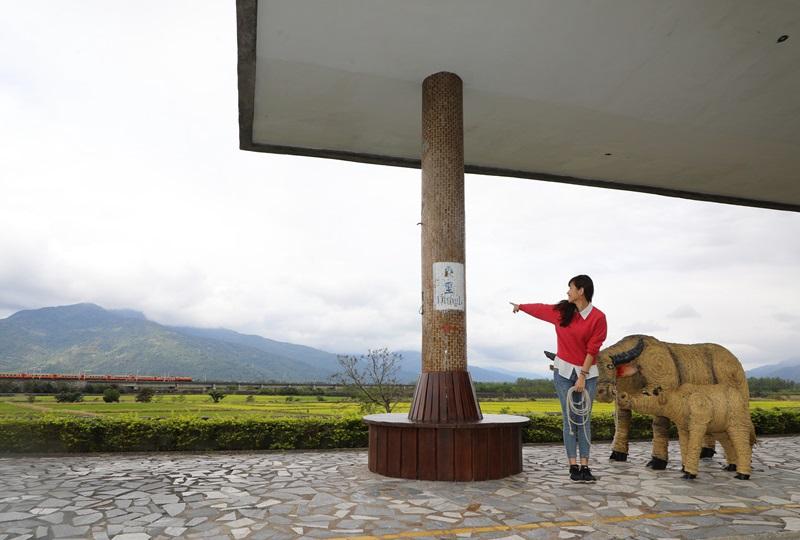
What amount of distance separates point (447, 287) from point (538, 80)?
11.7ft

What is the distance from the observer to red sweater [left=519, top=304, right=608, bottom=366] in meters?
6.27

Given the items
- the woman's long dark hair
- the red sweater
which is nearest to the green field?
the red sweater

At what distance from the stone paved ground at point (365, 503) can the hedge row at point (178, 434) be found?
79 centimetres

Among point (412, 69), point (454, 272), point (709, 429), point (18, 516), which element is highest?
point (412, 69)

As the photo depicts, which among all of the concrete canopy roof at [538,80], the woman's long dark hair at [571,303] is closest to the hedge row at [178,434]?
the woman's long dark hair at [571,303]

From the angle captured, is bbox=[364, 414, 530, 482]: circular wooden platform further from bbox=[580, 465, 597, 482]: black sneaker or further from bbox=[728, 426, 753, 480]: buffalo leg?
Result: bbox=[728, 426, 753, 480]: buffalo leg

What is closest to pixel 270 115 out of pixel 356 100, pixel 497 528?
pixel 356 100

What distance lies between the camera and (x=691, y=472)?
6.50 m

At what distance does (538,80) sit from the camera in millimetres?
8602

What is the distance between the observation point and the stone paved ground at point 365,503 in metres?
4.46

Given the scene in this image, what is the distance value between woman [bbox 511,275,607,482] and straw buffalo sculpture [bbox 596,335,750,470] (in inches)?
17.4

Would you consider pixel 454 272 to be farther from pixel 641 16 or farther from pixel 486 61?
pixel 641 16

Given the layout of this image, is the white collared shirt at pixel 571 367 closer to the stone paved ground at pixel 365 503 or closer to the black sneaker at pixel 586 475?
the black sneaker at pixel 586 475

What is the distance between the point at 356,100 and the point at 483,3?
9.53 feet
